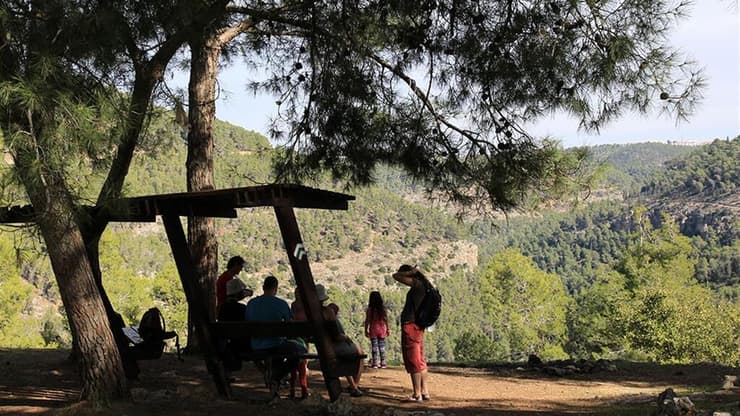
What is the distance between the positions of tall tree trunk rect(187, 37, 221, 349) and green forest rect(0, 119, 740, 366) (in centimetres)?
34

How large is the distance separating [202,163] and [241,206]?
4037 millimetres

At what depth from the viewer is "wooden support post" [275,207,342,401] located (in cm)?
665

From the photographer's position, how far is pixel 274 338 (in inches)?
277

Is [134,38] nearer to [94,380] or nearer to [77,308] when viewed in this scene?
A: [77,308]

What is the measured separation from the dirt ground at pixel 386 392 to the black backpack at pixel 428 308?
2.59 ft

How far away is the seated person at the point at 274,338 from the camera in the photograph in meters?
7.02

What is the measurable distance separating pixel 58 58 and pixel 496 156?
16.1ft

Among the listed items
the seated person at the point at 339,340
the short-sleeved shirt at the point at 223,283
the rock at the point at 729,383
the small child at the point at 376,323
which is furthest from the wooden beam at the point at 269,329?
the rock at the point at 729,383

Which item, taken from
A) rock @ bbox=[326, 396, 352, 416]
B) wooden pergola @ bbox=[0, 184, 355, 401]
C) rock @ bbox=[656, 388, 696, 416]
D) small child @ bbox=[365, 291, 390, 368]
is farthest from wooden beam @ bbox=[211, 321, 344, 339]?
small child @ bbox=[365, 291, 390, 368]

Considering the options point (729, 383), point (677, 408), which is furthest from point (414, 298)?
point (729, 383)

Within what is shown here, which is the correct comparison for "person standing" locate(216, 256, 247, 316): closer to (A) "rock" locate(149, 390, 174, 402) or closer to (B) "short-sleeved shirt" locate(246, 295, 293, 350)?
(B) "short-sleeved shirt" locate(246, 295, 293, 350)

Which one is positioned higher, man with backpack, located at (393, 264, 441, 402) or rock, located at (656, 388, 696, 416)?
man with backpack, located at (393, 264, 441, 402)

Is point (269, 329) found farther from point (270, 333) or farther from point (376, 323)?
point (376, 323)

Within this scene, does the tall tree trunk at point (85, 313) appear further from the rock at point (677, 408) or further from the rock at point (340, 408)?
the rock at point (677, 408)
